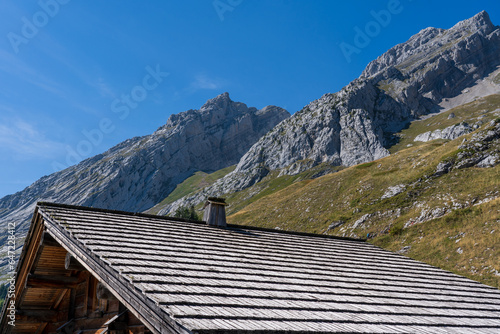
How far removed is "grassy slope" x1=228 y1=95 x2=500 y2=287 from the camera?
91.6 feet

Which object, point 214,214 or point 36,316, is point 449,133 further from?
point 36,316

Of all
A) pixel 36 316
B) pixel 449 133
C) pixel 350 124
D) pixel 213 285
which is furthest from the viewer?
pixel 350 124

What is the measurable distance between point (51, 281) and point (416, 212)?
130ft

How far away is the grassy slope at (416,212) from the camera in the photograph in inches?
1099

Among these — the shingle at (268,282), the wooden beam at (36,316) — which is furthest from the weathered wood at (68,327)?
the shingle at (268,282)

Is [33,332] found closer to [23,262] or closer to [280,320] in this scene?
[23,262]

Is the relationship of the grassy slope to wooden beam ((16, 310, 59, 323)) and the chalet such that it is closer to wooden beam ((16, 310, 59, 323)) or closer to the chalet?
the chalet

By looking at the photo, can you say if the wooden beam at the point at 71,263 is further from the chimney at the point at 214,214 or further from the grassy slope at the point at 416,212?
the grassy slope at the point at 416,212

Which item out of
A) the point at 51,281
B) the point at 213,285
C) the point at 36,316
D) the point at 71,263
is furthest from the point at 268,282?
the point at 36,316

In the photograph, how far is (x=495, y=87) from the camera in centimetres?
17738

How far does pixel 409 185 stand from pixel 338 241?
40675 millimetres


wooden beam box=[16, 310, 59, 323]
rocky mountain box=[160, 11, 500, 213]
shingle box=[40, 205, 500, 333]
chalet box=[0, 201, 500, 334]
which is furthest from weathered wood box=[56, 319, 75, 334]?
rocky mountain box=[160, 11, 500, 213]

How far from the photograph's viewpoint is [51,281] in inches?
357

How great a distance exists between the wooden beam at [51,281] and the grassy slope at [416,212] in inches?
973
